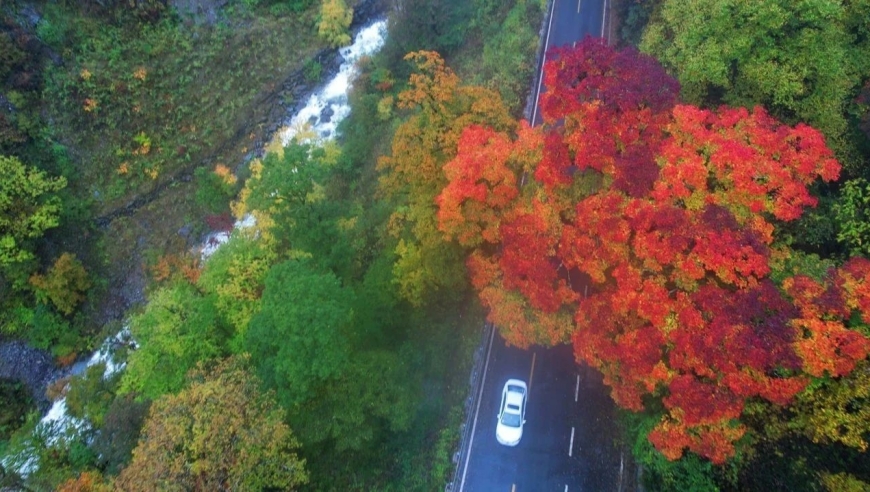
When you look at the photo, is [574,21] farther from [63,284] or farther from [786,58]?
[63,284]

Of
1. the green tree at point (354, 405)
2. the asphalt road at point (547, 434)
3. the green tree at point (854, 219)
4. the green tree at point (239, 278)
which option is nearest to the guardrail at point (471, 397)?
the asphalt road at point (547, 434)

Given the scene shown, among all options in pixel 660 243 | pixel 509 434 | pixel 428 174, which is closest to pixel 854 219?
pixel 660 243

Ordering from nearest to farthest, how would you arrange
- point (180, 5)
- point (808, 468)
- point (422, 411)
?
point (808, 468), point (422, 411), point (180, 5)

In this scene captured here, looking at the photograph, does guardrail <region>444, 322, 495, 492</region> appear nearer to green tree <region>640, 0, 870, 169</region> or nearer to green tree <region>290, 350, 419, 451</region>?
green tree <region>290, 350, 419, 451</region>

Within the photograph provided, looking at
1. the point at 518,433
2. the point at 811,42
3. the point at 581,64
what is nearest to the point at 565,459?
the point at 518,433

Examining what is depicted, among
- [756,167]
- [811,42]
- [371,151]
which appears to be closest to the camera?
[756,167]

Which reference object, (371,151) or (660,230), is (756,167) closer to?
(660,230)

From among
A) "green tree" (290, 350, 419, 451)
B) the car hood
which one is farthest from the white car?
"green tree" (290, 350, 419, 451)
